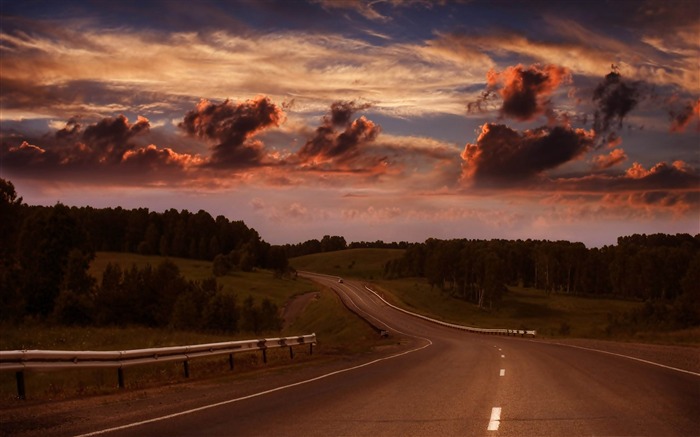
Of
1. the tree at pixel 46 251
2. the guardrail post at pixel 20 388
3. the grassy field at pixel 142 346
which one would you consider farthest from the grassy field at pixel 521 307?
the guardrail post at pixel 20 388

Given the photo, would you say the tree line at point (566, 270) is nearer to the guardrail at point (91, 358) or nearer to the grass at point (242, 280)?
the grass at point (242, 280)

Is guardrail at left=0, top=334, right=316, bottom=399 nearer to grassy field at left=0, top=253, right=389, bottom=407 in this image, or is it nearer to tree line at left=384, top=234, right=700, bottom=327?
grassy field at left=0, top=253, right=389, bottom=407

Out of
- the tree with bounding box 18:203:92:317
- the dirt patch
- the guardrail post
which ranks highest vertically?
the tree with bounding box 18:203:92:317

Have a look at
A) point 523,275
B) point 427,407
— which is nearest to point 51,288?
point 427,407

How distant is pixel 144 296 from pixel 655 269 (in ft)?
462

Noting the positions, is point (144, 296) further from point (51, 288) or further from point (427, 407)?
point (427, 407)

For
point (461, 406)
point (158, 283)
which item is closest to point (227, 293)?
point (158, 283)

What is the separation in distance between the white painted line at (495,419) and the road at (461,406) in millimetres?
19

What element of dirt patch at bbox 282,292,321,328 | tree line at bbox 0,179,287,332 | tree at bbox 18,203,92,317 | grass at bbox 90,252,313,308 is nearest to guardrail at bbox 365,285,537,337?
dirt patch at bbox 282,292,321,328

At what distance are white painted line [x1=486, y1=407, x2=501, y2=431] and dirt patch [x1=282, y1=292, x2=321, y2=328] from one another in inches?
3296

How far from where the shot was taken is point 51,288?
68.8 m

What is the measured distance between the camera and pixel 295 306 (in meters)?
112

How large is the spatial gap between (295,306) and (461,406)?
3976 inches

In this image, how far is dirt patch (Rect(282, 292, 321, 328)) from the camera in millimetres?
99144
